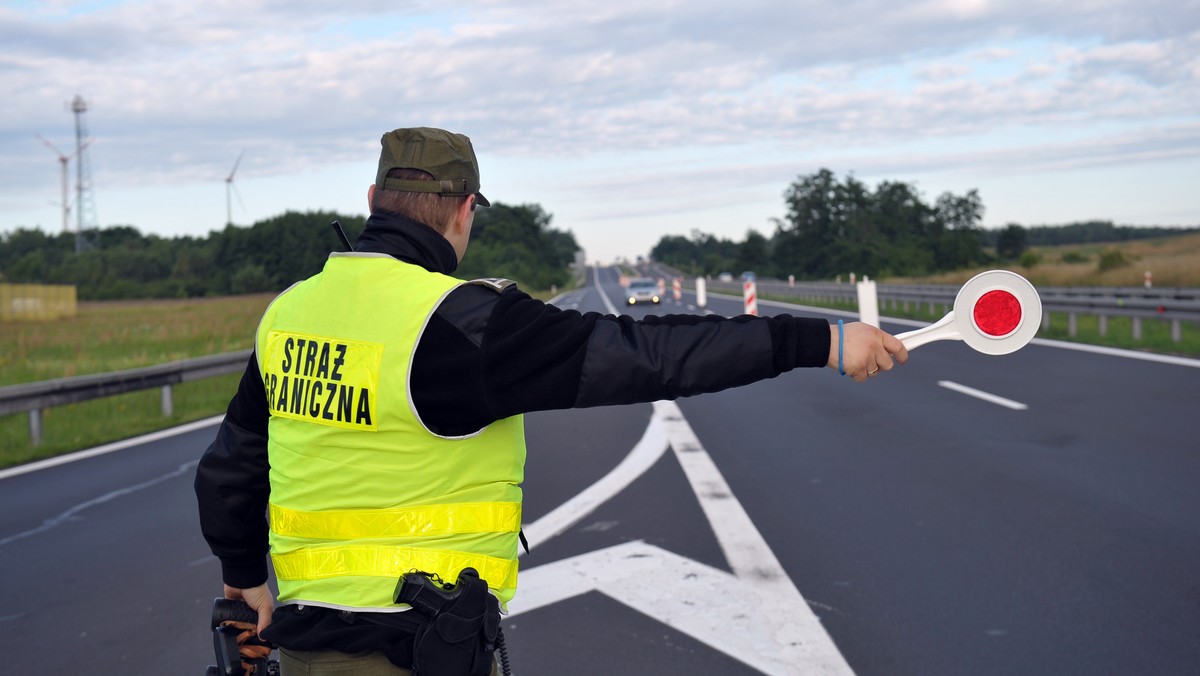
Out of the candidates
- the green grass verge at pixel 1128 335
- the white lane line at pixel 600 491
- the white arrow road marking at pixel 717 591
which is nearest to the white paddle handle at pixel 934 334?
the white arrow road marking at pixel 717 591

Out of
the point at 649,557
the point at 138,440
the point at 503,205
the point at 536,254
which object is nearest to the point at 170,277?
the point at 536,254

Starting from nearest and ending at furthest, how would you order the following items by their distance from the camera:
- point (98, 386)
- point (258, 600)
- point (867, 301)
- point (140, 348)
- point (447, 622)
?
point (447, 622)
point (258, 600)
point (98, 386)
point (867, 301)
point (140, 348)

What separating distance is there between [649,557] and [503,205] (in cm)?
16784

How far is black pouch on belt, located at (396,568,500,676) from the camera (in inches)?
→ 89.4

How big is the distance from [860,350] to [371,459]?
105cm

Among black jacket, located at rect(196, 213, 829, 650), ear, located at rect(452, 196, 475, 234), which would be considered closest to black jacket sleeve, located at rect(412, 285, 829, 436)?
black jacket, located at rect(196, 213, 829, 650)

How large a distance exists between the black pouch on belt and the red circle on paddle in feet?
4.02

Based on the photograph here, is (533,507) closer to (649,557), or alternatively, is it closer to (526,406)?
(649,557)

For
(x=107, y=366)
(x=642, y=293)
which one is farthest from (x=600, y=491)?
(x=642, y=293)

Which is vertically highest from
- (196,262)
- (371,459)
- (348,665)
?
(196,262)

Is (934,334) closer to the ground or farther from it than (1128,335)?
farther from it

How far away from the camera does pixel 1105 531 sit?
6.38 meters

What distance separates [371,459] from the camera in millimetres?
2328

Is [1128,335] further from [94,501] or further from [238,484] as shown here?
[238,484]
